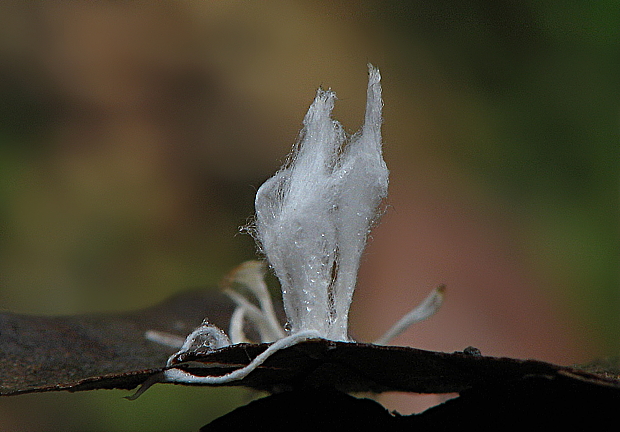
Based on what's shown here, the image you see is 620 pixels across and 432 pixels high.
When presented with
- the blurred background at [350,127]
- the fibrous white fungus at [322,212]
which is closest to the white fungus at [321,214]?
the fibrous white fungus at [322,212]

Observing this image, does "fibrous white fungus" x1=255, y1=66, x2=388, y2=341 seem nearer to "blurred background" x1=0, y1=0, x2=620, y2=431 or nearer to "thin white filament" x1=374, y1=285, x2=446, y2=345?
"thin white filament" x1=374, y1=285, x2=446, y2=345

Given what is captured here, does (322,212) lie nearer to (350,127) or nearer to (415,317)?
(415,317)

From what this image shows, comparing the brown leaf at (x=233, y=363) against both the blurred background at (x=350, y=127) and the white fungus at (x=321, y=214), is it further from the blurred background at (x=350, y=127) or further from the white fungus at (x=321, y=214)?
the blurred background at (x=350, y=127)

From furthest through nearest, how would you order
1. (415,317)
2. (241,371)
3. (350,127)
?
1. (350,127)
2. (415,317)
3. (241,371)

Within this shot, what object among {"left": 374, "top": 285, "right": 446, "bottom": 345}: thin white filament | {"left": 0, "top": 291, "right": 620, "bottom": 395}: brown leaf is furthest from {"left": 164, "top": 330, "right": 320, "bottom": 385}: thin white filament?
{"left": 374, "top": 285, "right": 446, "bottom": 345}: thin white filament

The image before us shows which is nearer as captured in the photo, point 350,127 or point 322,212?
point 322,212

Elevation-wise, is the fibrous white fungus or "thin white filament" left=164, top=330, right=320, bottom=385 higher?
the fibrous white fungus

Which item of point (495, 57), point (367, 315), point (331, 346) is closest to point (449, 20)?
point (495, 57)

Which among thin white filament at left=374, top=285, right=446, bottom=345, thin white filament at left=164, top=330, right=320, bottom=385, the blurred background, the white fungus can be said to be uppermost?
the blurred background

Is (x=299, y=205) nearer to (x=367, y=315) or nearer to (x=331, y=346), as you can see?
(x=331, y=346)

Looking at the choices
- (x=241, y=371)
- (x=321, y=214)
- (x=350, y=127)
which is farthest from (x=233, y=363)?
(x=350, y=127)
